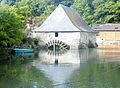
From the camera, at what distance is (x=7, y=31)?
104ft

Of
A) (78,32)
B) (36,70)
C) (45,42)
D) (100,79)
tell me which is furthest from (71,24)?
(100,79)

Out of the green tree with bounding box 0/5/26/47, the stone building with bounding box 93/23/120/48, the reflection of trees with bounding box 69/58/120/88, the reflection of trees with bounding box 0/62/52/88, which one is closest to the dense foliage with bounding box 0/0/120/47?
the green tree with bounding box 0/5/26/47

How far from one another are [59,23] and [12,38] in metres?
14.6

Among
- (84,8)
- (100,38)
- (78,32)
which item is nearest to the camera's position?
(78,32)

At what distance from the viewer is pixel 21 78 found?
18.5m

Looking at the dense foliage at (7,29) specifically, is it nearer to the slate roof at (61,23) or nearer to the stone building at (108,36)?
the slate roof at (61,23)

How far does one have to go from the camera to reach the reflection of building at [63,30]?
150ft

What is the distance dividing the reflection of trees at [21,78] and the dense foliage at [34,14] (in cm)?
784

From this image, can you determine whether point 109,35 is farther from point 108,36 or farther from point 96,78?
point 96,78

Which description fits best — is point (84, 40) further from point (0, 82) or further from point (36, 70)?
point (0, 82)

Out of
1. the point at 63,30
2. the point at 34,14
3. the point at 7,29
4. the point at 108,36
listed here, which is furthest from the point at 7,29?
the point at 34,14

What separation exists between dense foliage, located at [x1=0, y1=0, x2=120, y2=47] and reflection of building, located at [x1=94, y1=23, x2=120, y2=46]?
7.14m

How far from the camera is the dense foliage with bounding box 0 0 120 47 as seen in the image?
3159 centimetres

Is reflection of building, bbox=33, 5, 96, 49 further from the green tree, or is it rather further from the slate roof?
the green tree
